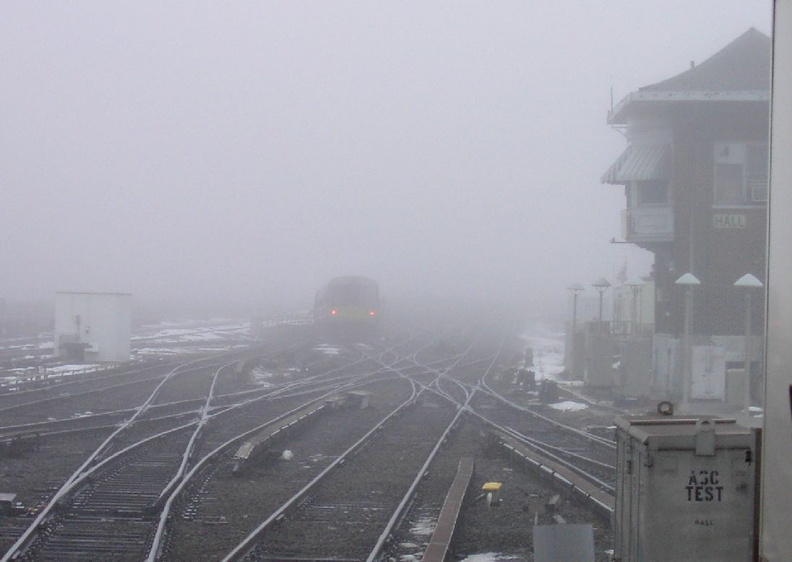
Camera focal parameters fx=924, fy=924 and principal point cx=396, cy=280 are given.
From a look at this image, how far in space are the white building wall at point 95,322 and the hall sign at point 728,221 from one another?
61.9 feet

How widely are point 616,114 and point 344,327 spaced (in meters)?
21.3

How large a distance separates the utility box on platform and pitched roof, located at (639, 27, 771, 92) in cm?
2100

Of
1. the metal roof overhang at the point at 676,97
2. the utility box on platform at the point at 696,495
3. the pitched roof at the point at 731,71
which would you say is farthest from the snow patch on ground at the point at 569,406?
the utility box on platform at the point at 696,495

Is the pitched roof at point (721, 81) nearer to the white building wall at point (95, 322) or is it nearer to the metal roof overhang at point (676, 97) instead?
the metal roof overhang at point (676, 97)

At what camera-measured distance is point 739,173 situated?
24.5m

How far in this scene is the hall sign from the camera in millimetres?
24516

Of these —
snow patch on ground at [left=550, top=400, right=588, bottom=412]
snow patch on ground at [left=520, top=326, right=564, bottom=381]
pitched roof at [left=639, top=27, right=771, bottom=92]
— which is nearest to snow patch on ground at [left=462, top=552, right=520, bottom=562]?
snow patch on ground at [left=550, top=400, right=588, bottom=412]

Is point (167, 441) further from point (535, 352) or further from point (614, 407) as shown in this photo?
point (535, 352)

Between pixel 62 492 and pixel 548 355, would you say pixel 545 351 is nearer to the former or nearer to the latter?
pixel 548 355

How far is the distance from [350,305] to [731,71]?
75.6 feet

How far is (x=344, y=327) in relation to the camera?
45062 mm

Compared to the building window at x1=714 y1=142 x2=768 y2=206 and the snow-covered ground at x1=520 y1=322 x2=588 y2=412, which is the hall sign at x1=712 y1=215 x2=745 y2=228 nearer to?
the building window at x1=714 y1=142 x2=768 y2=206

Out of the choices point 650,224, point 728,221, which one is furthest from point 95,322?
point 728,221

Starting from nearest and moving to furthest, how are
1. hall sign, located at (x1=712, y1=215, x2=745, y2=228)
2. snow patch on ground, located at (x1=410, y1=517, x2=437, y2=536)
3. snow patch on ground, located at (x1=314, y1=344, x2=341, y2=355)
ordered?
snow patch on ground, located at (x1=410, y1=517, x2=437, y2=536), hall sign, located at (x1=712, y1=215, x2=745, y2=228), snow patch on ground, located at (x1=314, y1=344, x2=341, y2=355)
